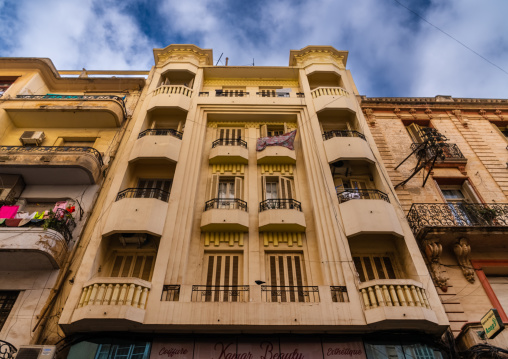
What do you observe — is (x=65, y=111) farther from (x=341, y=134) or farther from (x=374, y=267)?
(x=374, y=267)

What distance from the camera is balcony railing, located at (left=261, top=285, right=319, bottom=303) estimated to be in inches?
378

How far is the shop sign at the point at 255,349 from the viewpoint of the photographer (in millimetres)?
8289

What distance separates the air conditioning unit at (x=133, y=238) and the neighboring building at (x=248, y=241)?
0.04m

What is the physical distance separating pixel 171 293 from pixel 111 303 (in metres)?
1.66

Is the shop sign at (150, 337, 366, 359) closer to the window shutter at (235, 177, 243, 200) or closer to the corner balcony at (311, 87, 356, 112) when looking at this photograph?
the window shutter at (235, 177, 243, 200)

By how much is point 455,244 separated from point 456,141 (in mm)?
6987

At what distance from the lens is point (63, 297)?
9523mm

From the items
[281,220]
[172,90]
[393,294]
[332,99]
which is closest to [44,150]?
[172,90]

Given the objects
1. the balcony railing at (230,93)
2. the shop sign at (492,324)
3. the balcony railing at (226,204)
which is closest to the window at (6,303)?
the balcony railing at (226,204)

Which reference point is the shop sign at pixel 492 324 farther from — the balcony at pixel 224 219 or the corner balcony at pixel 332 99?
the corner balcony at pixel 332 99

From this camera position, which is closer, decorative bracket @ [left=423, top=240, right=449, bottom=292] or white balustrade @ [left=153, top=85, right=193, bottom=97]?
decorative bracket @ [left=423, top=240, right=449, bottom=292]

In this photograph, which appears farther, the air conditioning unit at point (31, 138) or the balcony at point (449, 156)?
the air conditioning unit at point (31, 138)

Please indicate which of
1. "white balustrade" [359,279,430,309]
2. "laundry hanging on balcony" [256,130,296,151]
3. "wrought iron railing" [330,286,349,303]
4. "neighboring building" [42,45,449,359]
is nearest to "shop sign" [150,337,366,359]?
"neighboring building" [42,45,449,359]

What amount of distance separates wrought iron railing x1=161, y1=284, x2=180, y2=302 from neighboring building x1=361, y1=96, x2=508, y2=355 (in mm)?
8278
